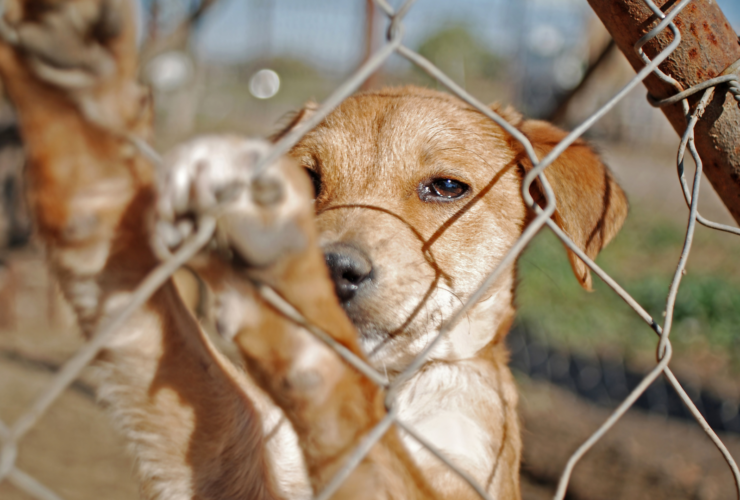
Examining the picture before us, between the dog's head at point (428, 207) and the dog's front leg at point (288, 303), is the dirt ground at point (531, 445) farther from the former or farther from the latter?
the dog's front leg at point (288, 303)

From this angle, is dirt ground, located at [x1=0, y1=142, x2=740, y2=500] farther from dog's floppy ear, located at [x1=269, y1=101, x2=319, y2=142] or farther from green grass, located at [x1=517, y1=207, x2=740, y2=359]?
dog's floppy ear, located at [x1=269, y1=101, x2=319, y2=142]

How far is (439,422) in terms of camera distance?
192 centimetres

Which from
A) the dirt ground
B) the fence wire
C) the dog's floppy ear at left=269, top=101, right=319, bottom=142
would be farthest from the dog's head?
the dirt ground

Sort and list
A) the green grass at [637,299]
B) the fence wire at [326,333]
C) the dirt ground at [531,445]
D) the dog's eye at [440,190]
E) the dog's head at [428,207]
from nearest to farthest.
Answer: the fence wire at [326,333], the dog's head at [428,207], the dog's eye at [440,190], the dirt ground at [531,445], the green grass at [637,299]

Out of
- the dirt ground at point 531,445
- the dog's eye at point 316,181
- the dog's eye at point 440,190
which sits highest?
the dog's eye at point 316,181

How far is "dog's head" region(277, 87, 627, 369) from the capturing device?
1896mm

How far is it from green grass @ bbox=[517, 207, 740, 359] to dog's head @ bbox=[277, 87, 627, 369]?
3.02m

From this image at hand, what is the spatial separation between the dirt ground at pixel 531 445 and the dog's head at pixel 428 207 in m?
0.77

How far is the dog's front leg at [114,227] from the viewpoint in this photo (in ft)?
2.81

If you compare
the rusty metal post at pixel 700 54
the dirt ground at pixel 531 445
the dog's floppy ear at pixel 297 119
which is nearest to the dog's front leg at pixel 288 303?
the rusty metal post at pixel 700 54

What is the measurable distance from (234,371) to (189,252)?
1088 mm

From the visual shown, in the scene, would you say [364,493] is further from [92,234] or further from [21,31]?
[21,31]

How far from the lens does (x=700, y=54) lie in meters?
1.44

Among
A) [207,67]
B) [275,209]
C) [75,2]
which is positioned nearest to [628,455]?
[275,209]
